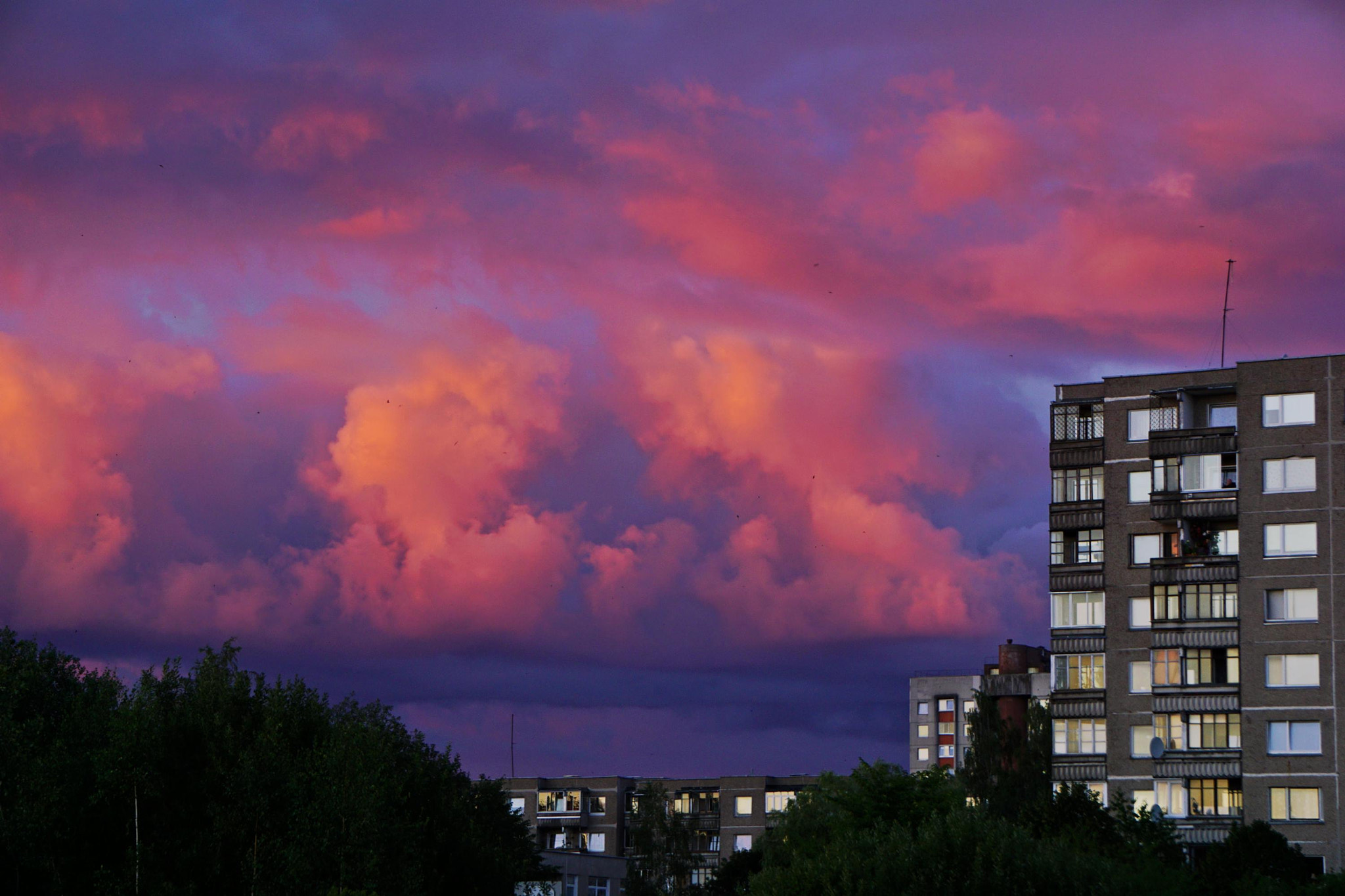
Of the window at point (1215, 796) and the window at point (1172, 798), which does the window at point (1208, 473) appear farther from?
the window at point (1172, 798)

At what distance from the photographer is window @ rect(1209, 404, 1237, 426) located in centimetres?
9638

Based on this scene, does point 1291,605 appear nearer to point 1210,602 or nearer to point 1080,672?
point 1210,602

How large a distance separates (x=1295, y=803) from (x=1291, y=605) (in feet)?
35.1

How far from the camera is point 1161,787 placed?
9325 centimetres

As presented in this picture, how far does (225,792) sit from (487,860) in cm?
1471

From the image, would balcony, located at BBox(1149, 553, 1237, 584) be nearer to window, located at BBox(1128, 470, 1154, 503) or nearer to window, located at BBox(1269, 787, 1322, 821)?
window, located at BBox(1128, 470, 1154, 503)

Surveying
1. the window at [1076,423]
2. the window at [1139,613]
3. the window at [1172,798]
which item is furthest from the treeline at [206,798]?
the window at [1076,423]

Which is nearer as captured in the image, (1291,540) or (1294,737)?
(1294,737)

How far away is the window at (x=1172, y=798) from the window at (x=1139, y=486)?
16.7 metres

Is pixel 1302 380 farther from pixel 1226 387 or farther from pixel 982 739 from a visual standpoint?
pixel 982 739

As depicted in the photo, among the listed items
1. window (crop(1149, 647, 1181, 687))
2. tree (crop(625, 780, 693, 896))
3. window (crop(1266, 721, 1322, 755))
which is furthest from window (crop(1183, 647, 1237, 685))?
tree (crop(625, 780, 693, 896))

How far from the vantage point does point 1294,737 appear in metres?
88.8

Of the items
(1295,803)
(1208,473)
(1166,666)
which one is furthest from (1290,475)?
(1295,803)

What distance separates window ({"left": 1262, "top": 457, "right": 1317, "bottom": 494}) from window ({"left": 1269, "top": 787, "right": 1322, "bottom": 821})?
16.3 m
